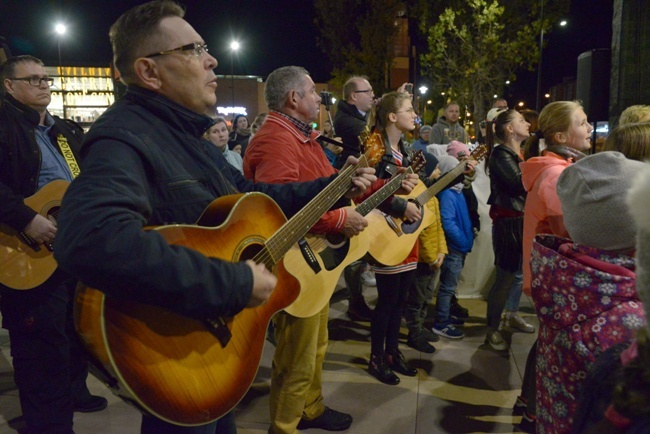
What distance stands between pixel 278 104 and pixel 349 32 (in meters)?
24.4

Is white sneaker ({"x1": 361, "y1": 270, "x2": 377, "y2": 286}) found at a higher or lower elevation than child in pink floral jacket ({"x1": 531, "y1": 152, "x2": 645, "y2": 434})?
lower

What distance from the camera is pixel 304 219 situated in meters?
2.13

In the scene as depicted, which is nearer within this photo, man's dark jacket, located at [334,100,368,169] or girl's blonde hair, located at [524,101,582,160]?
girl's blonde hair, located at [524,101,582,160]

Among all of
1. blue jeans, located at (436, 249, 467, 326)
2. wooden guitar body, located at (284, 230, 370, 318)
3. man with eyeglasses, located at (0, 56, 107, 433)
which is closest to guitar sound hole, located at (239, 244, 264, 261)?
wooden guitar body, located at (284, 230, 370, 318)

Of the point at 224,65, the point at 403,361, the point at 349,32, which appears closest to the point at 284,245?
the point at 403,361

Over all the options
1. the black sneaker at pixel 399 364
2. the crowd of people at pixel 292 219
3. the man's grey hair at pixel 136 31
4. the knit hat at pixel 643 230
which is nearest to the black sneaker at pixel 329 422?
the crowd of people at pixel 292 219

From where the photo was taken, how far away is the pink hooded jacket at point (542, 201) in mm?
2787

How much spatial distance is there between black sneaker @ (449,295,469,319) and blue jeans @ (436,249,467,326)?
463 mm

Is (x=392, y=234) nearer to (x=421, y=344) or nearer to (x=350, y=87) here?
(x=421, y=344)

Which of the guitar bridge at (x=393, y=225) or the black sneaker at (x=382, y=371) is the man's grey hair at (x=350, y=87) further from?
the black sneaker at (x=382, y=371)

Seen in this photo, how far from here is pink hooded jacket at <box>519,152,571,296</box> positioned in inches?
110

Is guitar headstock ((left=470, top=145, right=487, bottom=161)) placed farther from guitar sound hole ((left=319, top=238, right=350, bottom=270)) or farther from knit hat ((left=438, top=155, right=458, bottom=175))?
guitar sound hole ((left=319, top=238, right=350, bottom=270))

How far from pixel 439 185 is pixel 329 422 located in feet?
6.78

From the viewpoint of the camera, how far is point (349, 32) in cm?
2561
